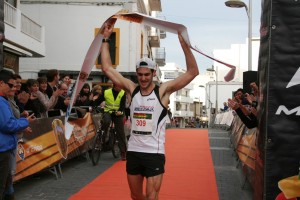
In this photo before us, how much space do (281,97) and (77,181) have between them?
203 inches

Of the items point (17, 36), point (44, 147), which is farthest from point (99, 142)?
point (17, 36)

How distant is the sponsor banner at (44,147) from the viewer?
269 inches

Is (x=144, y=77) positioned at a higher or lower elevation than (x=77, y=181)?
higher

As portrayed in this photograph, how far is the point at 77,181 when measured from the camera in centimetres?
830

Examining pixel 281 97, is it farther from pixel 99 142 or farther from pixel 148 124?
pixel 99 142

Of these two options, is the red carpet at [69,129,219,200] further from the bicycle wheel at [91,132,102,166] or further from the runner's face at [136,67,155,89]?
the runner's face at [136,67,155,89]

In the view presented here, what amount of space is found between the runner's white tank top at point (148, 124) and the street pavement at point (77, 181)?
250 cm

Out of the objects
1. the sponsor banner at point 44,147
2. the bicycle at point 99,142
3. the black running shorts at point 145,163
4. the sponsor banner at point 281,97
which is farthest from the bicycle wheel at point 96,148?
the sponsor banner at point 281,97

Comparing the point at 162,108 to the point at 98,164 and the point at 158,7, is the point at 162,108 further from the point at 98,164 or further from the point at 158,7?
the point at 158,7

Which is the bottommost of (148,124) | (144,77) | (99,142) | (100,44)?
(99,142)

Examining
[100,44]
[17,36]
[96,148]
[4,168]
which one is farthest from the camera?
[17,36]

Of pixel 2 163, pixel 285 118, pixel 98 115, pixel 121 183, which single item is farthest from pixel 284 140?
pixel 98 115

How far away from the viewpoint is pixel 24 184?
25.6 ft

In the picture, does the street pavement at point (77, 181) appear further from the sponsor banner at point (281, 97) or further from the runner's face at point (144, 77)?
the sponsor banner at point (281, 97)
